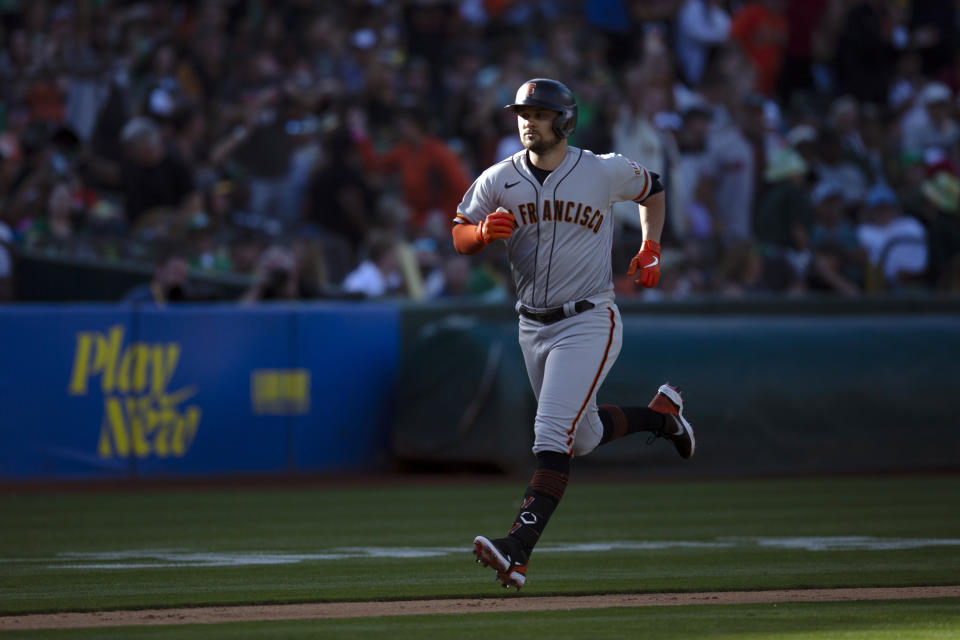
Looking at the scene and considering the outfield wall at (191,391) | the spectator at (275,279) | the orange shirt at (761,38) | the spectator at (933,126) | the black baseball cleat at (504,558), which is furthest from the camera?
the orange shirt at (761,38)

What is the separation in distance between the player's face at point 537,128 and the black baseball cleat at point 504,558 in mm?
1747

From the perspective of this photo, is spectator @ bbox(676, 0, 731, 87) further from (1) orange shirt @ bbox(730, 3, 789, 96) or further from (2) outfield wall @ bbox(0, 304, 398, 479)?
(2) outfield wall @ bbox(0, 304, 398, 479)

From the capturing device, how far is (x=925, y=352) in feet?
48.6

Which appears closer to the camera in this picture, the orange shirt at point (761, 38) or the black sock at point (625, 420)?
the black sock at point (625, 420)

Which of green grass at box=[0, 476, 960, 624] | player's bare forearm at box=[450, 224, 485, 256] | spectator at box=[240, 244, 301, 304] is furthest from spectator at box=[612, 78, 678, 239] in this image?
player's bare forearm at box=[450, 224, 485, 256]

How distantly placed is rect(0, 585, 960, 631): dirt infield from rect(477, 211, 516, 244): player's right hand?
1502 millimetres

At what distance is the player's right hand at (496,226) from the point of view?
673 cm

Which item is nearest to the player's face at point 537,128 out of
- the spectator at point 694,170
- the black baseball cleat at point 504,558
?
the black baseball cleat at point 504,558

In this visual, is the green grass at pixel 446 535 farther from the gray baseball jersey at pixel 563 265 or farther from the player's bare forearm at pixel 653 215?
the player's bare forearm at pixel 653 215

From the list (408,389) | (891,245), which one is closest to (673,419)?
(408,389)

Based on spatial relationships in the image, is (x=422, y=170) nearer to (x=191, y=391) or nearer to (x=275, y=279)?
(x=275, y=279)

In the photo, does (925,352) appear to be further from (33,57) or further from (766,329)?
(33,57)

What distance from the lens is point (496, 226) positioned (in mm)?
6727

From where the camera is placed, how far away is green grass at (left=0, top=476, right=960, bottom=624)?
6.94 m
